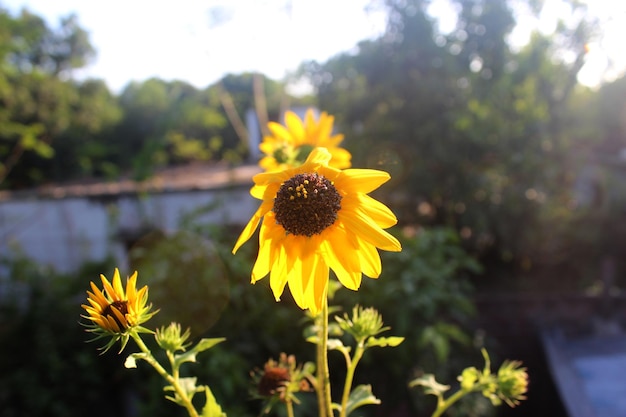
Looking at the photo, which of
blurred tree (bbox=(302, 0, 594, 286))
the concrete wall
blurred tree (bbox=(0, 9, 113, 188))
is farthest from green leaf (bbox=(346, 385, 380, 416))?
blurred tree (bbox=(0, 9, 113, 188))

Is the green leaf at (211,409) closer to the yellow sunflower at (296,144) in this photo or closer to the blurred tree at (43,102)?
the yellow sunflower at (296,144)

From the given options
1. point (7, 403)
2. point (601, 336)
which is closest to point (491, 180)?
point (601, 336)

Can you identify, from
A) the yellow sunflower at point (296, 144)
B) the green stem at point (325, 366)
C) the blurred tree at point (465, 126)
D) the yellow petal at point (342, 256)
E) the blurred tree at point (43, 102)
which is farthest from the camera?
the blurred tree at point (43, 102)

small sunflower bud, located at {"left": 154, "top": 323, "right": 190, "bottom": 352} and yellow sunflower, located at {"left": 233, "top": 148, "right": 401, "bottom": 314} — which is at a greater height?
yellow sunflower, located at {"left": 233, "top": 148, "right": 401, "bottom": 314}

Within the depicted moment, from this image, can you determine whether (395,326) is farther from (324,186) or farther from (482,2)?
(482,2)

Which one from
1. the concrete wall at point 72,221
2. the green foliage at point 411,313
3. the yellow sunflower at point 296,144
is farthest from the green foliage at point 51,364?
the yellow sunflower at point 296,144

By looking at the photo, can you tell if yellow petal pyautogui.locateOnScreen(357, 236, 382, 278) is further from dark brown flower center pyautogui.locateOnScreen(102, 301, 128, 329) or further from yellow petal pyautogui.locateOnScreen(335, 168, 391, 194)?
dark brown flower center pyautogui.locateOnScreen(102, 301, 128, 329)

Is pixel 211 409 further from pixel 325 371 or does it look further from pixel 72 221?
pixel 72 221
